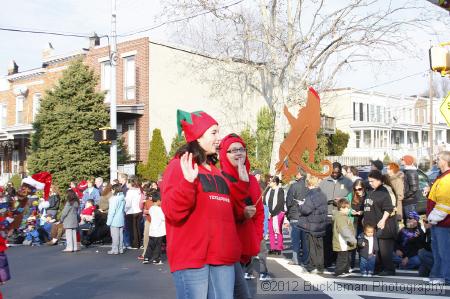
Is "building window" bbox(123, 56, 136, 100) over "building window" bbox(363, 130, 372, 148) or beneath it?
over

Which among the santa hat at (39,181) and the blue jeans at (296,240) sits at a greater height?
the santa hat at (39,181)

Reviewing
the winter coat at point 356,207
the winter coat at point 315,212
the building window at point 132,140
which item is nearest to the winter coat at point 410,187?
the winter coat at point 356,207

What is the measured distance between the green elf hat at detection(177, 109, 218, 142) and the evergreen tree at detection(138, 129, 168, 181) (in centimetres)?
2170

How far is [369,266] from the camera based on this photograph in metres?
9.59

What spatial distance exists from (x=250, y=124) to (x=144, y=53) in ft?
28.0

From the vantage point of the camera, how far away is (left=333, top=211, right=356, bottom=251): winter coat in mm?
9586

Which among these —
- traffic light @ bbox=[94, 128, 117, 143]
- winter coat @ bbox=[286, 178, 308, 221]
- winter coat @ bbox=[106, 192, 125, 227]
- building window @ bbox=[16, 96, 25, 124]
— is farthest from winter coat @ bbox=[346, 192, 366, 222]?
building window @ bbox=[16, 96, 25, 124]

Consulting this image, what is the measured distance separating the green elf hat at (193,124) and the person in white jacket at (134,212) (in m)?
10.1

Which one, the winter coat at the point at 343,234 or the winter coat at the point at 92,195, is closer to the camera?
the winter coat at the point at 343,234

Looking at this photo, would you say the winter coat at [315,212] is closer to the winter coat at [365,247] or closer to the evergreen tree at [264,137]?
the winter coat at [365,247]

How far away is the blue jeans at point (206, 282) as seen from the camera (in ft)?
12.4

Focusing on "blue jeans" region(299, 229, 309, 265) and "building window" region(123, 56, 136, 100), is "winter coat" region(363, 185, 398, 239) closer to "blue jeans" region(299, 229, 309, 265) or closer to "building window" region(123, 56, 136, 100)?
"blue jeans" region(299, 229, 309, 265)

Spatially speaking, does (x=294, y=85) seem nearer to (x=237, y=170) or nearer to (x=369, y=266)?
(x=369, y=266)

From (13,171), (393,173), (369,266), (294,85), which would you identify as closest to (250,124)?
(294,85)
